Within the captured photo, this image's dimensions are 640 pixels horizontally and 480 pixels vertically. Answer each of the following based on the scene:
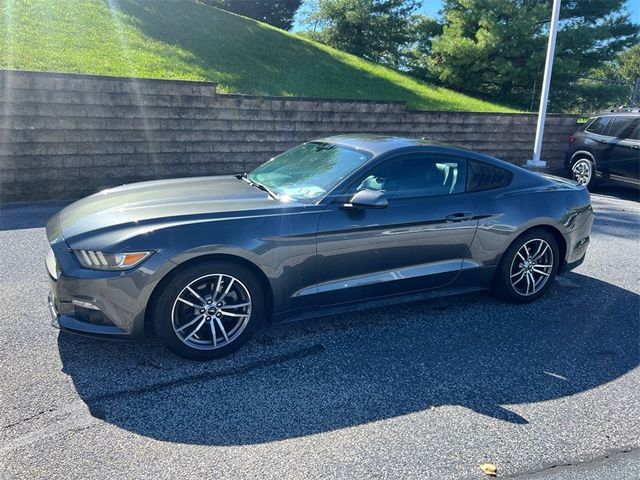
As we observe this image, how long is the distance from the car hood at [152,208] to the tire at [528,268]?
2.05 metres

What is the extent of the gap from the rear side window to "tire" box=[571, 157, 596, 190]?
22.7ft

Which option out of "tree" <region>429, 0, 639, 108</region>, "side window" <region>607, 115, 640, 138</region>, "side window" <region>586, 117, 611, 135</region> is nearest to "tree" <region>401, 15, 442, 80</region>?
"tree" <region>429, 0, 639, 108</region>

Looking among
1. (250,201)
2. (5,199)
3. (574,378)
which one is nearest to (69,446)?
(250,201)

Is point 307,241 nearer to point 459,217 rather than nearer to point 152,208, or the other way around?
point 152,208

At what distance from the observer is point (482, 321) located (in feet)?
13.6

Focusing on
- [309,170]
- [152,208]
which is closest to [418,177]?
[309,170]

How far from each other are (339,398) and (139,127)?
21.0 feet

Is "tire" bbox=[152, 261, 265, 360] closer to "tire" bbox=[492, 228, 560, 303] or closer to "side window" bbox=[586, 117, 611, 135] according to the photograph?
"tire" bbox=[492, 228, 560, 303]

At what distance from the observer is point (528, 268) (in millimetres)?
4441

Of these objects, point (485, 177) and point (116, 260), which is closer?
point (116, 260)

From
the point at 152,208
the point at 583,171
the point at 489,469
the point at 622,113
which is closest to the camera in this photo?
the point at 489,469

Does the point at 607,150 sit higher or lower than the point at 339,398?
higher

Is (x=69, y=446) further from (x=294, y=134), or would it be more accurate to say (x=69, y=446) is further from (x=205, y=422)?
(x=294, y=134)

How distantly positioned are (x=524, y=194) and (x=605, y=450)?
2.31 m
